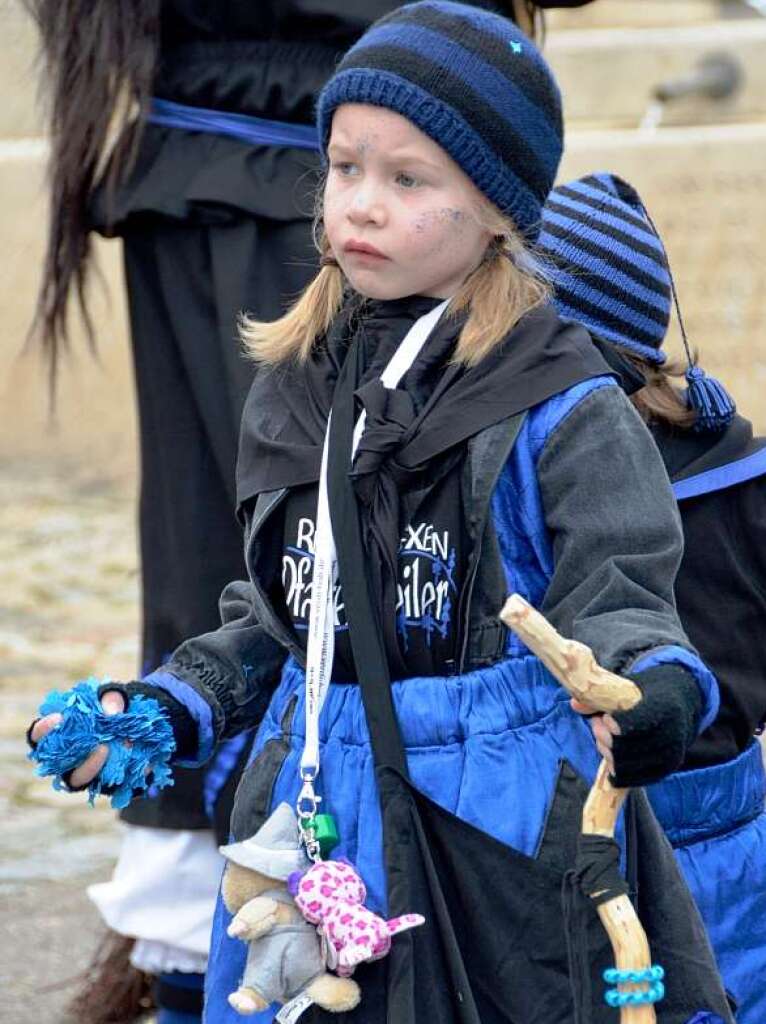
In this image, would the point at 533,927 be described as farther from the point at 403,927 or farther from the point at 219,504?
the point at 219,504

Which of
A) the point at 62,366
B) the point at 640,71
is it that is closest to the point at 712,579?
the point at 640,71

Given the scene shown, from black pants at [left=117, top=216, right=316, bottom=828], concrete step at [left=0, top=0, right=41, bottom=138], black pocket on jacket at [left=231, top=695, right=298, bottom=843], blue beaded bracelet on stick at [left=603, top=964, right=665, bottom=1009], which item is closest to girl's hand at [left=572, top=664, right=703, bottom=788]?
blue beaded bracelet on stick at [left=603, top=964, right=665, bottom=1009]

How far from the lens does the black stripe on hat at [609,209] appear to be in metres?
2.95

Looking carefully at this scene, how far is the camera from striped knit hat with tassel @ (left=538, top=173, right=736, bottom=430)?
2854mm

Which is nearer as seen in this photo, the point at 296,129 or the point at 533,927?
the point at 533,927

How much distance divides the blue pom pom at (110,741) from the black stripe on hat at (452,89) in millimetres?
730

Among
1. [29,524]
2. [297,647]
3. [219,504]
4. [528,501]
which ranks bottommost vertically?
[29,524]

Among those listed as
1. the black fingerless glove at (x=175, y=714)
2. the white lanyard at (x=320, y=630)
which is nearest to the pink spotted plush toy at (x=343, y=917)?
the white lanyard at (x=320, y=630)

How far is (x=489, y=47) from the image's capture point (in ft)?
7.65

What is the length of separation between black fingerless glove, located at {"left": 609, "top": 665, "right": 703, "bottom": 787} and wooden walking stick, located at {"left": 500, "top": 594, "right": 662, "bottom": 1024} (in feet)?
0.05

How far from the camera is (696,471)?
2832mm

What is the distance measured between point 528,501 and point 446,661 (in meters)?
0.20

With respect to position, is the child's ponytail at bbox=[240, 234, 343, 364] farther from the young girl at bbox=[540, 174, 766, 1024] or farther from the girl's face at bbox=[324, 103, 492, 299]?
the young girl at bbox=[540, 174, 766, 1024]

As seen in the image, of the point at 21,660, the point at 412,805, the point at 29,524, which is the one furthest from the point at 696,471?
the point at 29,524
